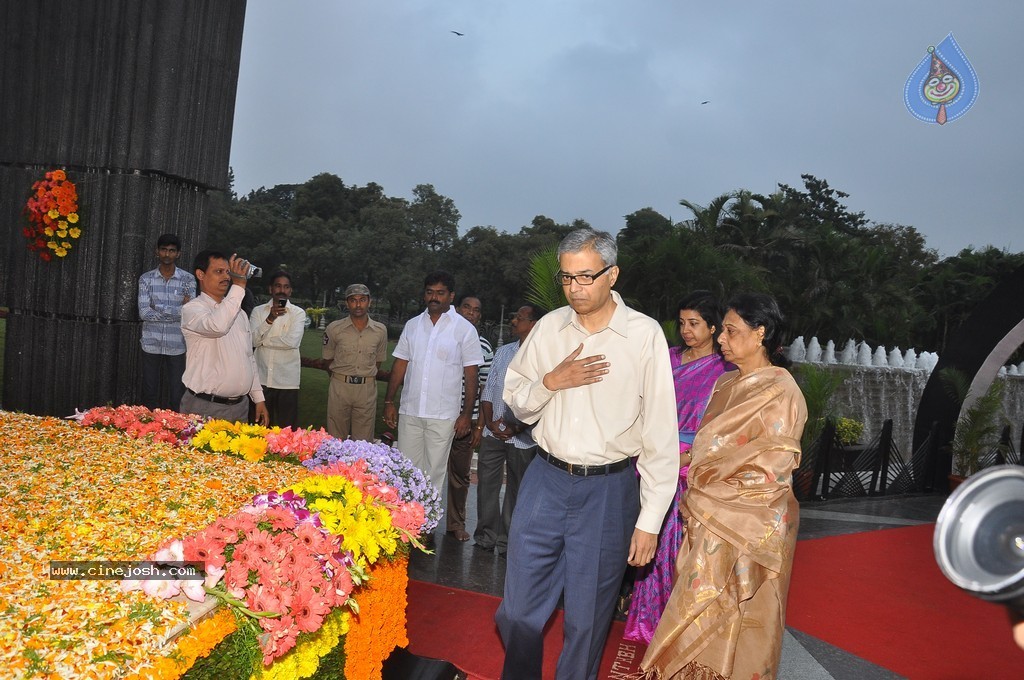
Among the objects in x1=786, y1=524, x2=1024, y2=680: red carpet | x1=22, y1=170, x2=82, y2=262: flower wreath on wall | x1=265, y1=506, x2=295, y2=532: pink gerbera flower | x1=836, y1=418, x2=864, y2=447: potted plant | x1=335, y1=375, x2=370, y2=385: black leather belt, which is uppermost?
x1=22, y1=170, x2=82, y2=262: flower wreath on wall

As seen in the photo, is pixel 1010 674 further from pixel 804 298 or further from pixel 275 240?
pixel 804 298

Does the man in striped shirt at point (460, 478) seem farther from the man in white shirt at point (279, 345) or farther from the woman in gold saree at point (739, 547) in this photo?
the woman in gold saree at point (739, 547)

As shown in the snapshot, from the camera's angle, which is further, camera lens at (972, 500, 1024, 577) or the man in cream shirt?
the man in cream shirt

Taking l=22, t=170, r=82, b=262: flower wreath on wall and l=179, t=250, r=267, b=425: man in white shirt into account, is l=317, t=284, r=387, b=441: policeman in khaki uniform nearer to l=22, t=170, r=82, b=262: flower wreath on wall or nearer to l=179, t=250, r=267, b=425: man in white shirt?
l=179, t=250, r=267, b=425: man in white shirt

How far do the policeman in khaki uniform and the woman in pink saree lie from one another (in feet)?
8.76

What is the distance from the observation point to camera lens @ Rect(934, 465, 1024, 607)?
1347 mm

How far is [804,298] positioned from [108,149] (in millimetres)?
21987

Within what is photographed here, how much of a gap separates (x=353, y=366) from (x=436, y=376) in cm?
112

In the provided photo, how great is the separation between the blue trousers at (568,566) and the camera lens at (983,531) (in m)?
1.51

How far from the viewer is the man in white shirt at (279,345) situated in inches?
253

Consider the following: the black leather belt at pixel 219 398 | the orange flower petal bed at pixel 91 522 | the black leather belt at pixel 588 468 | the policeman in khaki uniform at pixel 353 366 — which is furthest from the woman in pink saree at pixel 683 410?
the policeman in khaki uniform at pixel 353 366

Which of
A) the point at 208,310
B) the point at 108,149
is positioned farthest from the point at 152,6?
the point at 208,310

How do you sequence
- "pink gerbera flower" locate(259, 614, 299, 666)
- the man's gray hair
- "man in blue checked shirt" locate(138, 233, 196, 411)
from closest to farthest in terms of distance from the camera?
"pink gerbera flower" locate(259, 614, 299, 666) < the man's gray hair < "man in blue checked shirt" locate(138, 233, 196, 411)

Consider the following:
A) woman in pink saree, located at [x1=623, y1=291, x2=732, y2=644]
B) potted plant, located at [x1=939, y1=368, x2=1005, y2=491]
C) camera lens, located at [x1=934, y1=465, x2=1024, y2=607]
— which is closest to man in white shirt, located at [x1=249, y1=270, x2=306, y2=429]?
woman in pink saree, located at [x1=623, y1=291, x2=732, y2=644]
